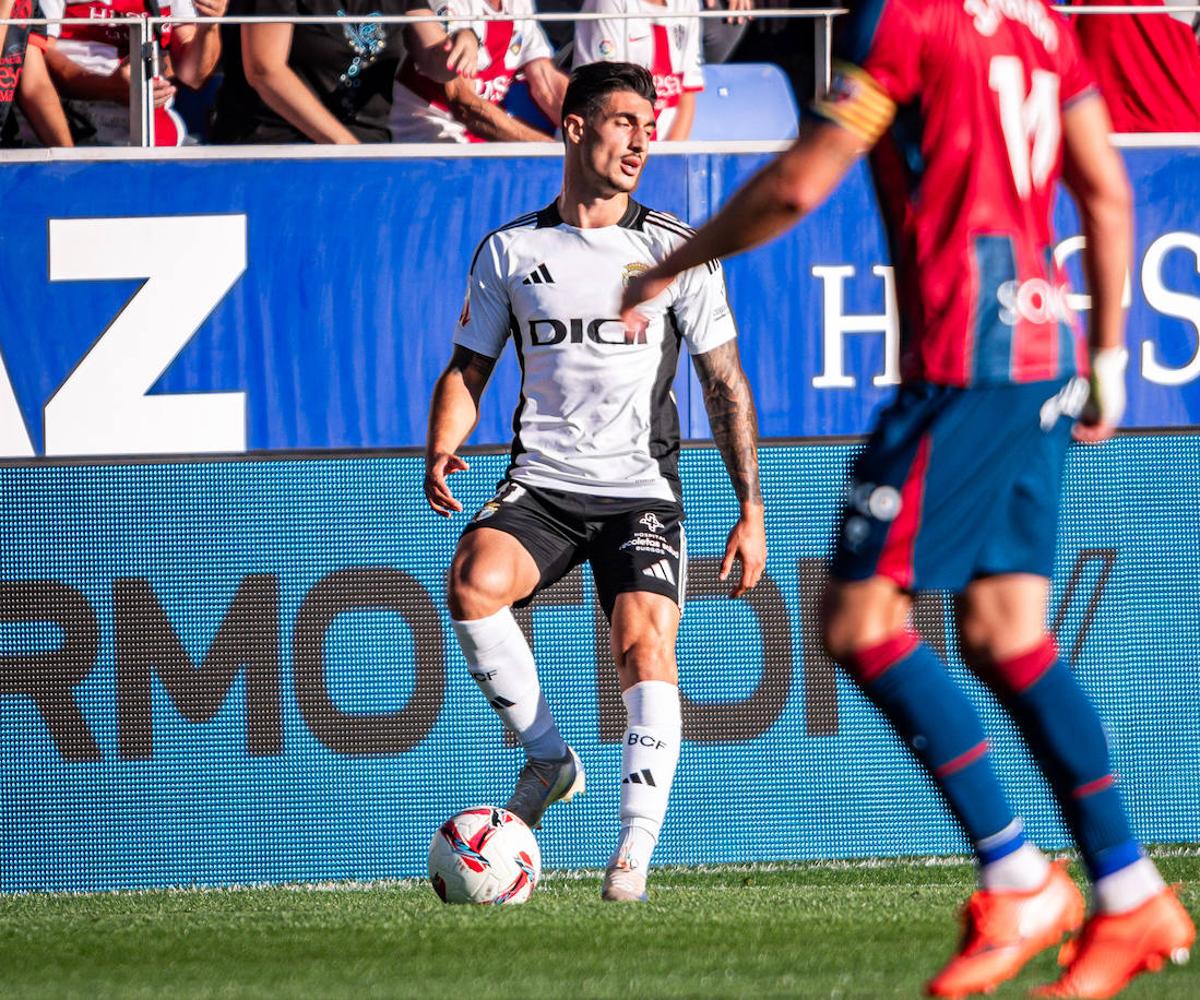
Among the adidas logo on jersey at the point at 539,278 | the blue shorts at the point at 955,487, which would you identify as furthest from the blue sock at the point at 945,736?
the adidas logo on jersey at the point at 539,278

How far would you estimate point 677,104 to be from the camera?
7.20 metres

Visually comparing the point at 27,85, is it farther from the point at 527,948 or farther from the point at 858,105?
the point at 858,105

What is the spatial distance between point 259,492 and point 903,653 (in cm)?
386

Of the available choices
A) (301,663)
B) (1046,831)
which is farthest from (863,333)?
(301,663)

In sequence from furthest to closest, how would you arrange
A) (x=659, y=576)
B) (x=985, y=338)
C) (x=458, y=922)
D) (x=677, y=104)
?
1. (x=677, y=104)
2. (x=659, y=576)
3. (x=458, y=922)
4. (x=985, y=338)

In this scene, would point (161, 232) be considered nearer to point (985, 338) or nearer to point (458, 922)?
point (458, 922)

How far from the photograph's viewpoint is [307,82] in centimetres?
695

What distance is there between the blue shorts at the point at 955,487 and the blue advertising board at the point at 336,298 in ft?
11.6

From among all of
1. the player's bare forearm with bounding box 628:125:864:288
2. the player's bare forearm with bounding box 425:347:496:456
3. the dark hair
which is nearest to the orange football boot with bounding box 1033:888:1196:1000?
the player's bare forearm with bounding box 628:125:864:288

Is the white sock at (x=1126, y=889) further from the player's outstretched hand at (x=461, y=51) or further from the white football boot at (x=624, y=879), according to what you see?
the player's outstretched hand at (x=461, y=51)

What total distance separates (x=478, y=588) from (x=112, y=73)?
9.94ft

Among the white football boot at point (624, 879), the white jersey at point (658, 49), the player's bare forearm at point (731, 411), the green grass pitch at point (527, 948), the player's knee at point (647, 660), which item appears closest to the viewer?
the green grass pitch at point (527, 948)

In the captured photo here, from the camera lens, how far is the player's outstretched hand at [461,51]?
6902mm

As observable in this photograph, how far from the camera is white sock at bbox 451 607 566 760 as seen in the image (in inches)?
209
